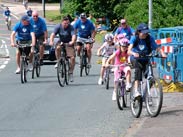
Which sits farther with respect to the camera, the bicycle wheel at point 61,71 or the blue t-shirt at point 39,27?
the blue t-shirt at point 39,27

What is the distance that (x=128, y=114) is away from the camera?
1225cm

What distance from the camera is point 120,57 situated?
1334 cm

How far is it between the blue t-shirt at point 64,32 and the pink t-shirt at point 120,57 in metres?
4.13

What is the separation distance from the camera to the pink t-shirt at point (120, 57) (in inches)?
523

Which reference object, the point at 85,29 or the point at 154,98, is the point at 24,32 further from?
the point at 154,98

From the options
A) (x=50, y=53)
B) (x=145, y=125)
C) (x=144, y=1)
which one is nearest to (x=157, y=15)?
(x=144, y=1)

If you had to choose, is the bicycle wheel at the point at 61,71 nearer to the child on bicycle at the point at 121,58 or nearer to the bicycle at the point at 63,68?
the bicycle at the point at 63,68

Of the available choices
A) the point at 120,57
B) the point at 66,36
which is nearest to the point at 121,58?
the point at 120,57

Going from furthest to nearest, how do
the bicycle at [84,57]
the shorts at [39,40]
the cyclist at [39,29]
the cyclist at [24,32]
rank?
the bicycle at [84,57]
the shorts at [39,40]
the cyclist at [39,29]
the cyclist at [24,32]

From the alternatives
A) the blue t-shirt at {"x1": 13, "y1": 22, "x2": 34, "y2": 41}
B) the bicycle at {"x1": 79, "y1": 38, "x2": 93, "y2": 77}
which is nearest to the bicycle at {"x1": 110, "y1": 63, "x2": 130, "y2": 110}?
the blue t-shirt at {"x1": 13, "y1": 22, "x2": 34, "y2": 41}

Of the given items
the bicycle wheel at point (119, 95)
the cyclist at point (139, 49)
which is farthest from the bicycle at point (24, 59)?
the cyclist at point (139, 49)

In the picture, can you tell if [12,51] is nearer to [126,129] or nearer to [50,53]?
[50,53]

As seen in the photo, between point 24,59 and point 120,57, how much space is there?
5.11 m

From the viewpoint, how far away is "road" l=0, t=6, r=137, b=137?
421 inches
